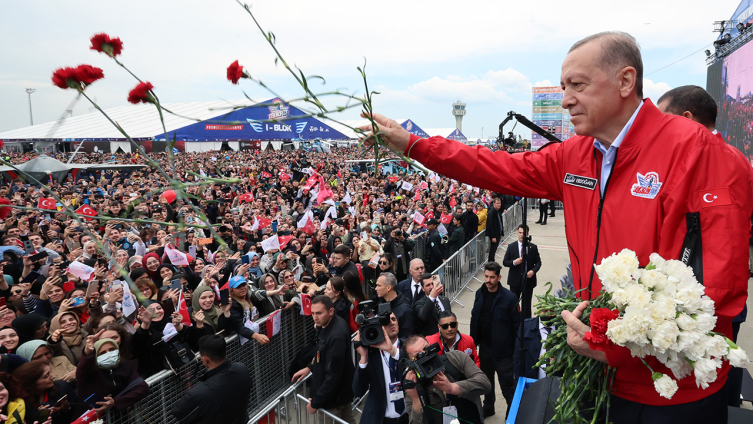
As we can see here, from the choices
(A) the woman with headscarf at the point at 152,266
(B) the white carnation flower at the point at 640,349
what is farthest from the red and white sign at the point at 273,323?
(B) the white carnation flower at the point at 640,349

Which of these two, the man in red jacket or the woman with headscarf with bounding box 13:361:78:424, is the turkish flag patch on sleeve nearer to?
the man in red jacket

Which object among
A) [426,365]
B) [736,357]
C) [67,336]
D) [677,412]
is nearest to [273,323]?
[67,336]

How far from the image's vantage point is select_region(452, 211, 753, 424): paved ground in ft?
21.9

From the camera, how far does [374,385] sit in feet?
14.0

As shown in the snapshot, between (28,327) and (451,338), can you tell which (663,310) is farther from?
(28,327)

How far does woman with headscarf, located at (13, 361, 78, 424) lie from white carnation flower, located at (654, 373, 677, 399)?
14.2 feet

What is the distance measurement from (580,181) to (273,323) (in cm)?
482

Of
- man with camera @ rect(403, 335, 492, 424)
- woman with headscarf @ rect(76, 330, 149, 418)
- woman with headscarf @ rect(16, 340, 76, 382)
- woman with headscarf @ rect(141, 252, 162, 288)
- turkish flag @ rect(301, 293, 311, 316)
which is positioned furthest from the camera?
woman with headscarf @ rect(141, 252, 162, 288)

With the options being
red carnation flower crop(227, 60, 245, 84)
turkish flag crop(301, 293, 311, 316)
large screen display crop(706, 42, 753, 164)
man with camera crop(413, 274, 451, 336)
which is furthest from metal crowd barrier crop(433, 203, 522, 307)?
red carnation flower crop(227, 60, 245, 84)

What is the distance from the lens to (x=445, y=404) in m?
4.09

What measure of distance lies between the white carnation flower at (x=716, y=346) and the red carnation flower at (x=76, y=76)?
1.82 m

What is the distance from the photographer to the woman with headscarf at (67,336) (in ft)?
14.9

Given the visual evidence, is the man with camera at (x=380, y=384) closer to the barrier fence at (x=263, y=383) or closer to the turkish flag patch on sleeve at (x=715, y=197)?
the barrier fence at (x=263, y=383)

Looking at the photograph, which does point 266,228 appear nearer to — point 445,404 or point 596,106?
point 445,404
